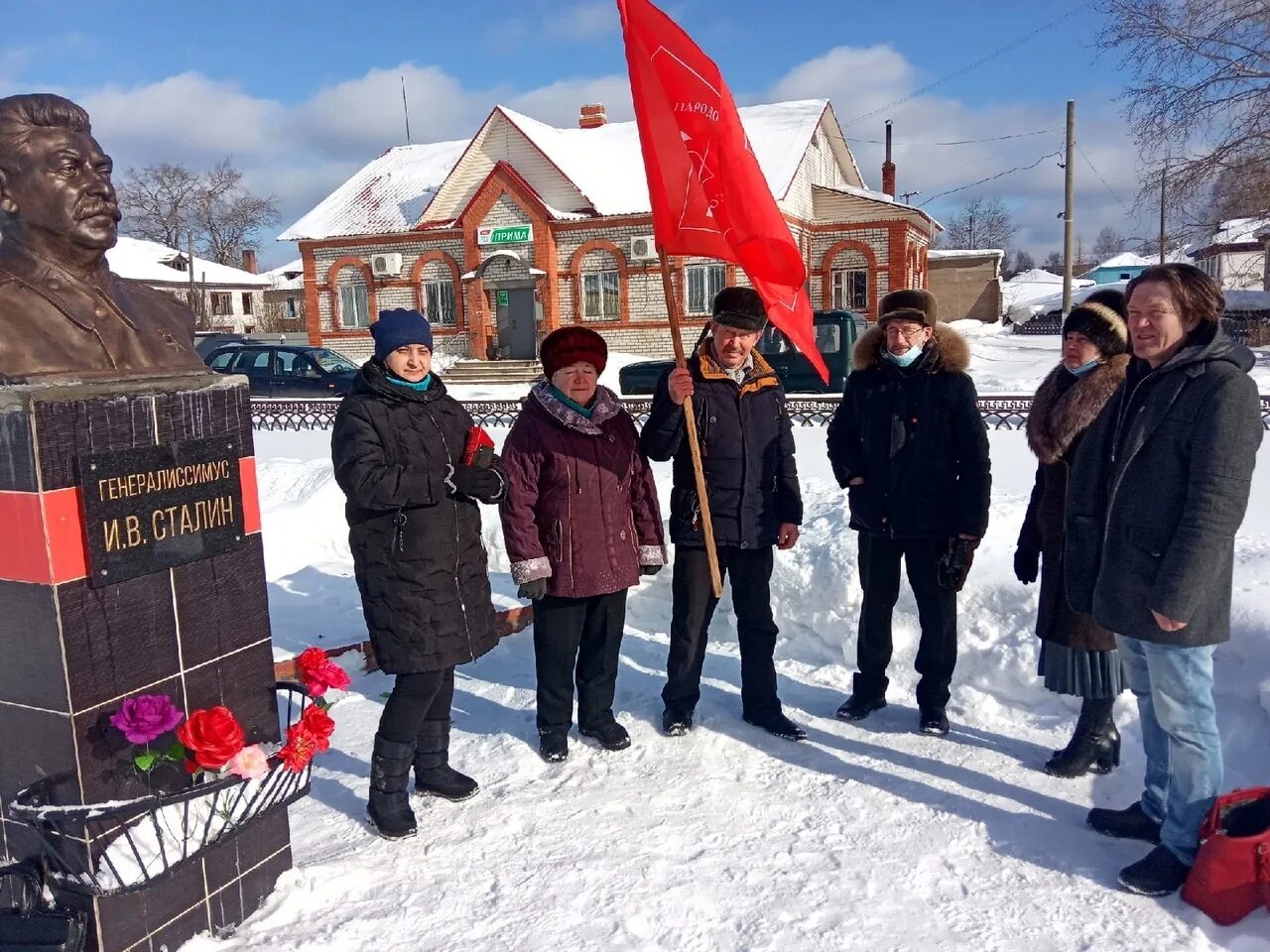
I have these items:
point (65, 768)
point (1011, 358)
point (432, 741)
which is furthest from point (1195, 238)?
point (65, 768)

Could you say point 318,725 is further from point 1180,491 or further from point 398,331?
point 1180,491

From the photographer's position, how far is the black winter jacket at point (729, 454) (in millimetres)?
3818

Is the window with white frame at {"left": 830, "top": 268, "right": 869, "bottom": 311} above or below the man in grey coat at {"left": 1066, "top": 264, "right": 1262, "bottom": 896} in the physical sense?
above

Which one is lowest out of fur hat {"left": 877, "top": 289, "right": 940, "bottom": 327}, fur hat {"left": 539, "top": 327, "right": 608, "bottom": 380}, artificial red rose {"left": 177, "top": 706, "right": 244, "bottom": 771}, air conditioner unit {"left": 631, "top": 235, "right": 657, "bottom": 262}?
artificial red rose {"left": 177, "top": 706, "right": 244, "bottom": 771}

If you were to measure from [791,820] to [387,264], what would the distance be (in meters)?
22.4

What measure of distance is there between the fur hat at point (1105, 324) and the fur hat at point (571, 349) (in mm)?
1785

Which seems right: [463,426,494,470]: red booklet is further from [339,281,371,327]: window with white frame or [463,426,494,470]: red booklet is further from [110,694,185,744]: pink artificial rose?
[339,281,371,327]: window with white frame

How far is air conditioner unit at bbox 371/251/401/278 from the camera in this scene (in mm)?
23406

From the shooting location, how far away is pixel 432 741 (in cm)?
350

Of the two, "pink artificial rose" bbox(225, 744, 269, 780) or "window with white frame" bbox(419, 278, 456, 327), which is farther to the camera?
"window with white frame" bbox(419, 278, 456, 327)

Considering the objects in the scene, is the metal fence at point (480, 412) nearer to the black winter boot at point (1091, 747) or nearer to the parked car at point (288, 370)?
the parked car at point (288, 370)

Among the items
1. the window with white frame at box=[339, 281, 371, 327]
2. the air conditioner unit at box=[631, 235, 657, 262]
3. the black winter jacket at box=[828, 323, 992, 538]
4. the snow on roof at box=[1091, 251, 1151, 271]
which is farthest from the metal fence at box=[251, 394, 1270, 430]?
the snow on roof at box=[1091, 251, 1151, 271]

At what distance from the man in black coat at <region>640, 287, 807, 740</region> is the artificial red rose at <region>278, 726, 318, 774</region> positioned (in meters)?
1.71

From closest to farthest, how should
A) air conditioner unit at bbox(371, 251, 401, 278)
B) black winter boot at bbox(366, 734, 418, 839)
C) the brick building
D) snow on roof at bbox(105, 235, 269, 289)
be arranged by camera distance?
black winter boot at bbox(366, 734, 418, 839), the brick building, air conditioner unit at bbox(371, 251, 401, 278), snow on roof at bbox(105, 235, 269, 289)
